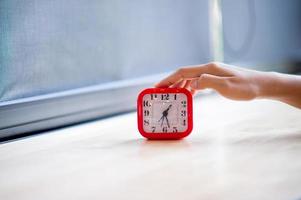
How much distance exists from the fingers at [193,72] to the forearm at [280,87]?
109 mm

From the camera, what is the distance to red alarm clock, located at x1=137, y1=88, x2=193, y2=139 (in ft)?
4.33

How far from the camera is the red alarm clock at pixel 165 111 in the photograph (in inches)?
51.9

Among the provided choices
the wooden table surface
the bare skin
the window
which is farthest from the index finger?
the window

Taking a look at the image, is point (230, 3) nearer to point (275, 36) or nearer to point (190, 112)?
point (275, 36)

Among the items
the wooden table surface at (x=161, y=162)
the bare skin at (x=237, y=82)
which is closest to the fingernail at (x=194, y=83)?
the bare skin at (x=237, y=82)

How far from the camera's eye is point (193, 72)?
134cm

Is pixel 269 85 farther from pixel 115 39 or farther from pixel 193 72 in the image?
pixel 115 39

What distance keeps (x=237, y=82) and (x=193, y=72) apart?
116 millimetres

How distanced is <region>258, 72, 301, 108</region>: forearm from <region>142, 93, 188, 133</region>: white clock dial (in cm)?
21

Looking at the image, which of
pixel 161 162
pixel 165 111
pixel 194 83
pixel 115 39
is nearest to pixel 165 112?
pixel 165 111

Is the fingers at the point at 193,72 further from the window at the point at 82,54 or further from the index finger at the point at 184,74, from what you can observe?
the window at the point at 82,54

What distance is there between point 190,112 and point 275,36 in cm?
122

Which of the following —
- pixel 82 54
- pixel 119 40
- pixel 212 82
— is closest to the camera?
pixel 212 82

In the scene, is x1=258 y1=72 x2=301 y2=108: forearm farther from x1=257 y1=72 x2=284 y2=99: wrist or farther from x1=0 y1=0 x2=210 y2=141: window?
x1=0 y1=0 x2=210 y2=141: window
